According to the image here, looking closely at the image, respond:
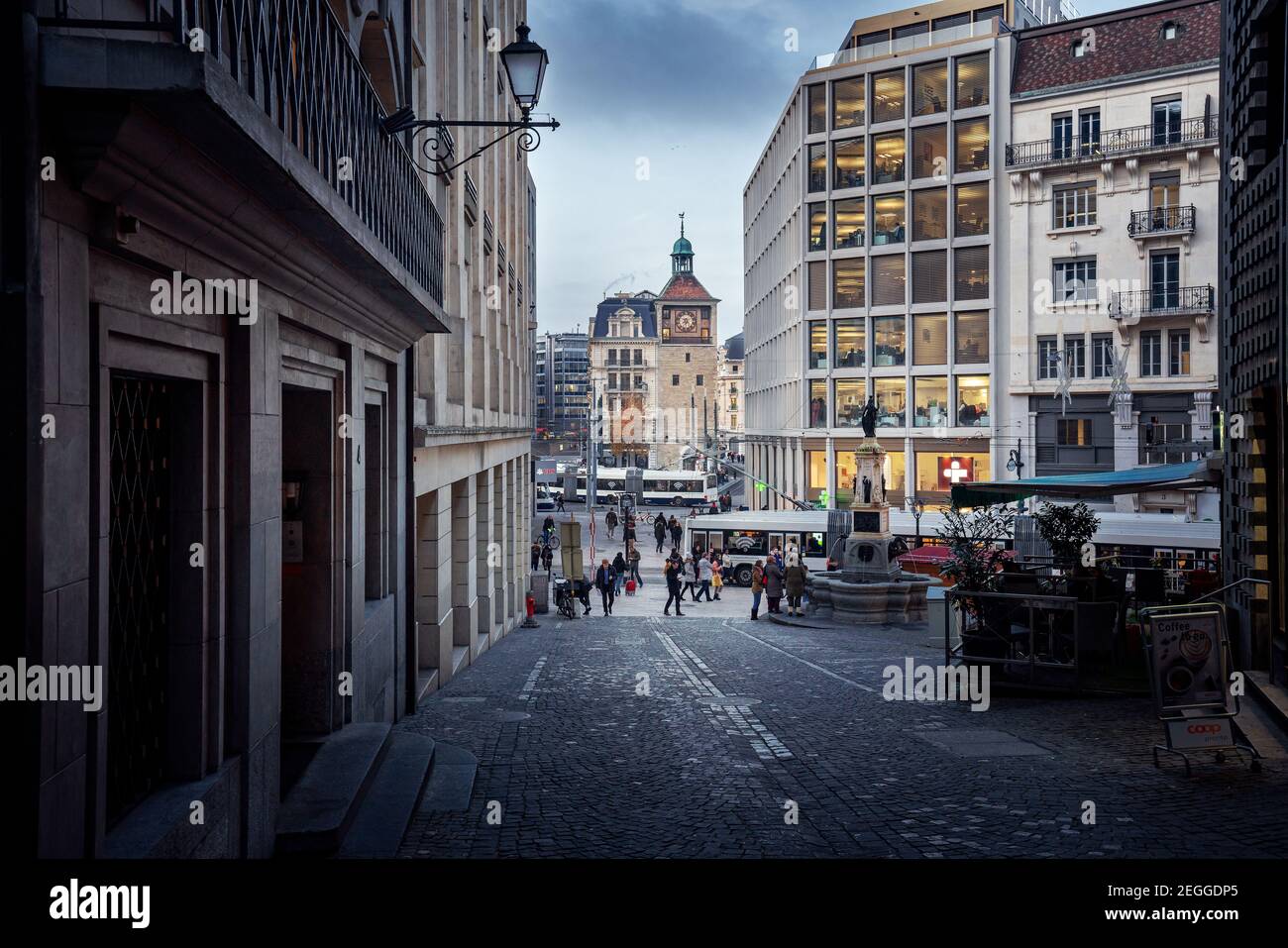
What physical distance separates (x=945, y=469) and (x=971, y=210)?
40.8 ft

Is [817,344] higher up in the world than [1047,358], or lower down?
higher up

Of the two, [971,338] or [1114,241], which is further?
[971,338]

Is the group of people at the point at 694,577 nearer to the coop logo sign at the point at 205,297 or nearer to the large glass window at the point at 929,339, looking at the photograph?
the large glass window at the point at 929,339

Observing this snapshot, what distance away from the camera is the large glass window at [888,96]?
5662cm

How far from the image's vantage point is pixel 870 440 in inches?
1246

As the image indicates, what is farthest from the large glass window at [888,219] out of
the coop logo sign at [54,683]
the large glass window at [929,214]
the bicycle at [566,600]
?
the coop logo sign at [54,683]

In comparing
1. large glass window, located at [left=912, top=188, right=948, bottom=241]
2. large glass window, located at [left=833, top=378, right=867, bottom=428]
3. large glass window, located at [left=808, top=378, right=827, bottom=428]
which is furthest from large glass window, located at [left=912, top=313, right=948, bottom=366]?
large glass window, located at [left=808, top=378, right=827, bottom=428]

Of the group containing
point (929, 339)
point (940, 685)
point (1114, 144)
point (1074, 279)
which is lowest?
point (940, 685)

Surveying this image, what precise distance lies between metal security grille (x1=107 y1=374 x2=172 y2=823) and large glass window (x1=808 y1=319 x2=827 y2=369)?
55838 mm

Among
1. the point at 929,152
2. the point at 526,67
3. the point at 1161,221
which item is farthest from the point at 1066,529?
Result: the point at 929,152

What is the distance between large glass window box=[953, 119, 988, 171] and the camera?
2131 inches

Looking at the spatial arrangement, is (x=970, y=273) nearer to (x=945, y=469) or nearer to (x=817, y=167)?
(x=945, y=469)

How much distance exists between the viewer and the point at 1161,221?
4906 centimetres
